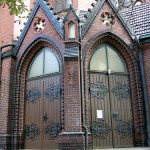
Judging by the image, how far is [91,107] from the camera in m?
9.25

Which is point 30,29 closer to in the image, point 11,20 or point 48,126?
point 11,20

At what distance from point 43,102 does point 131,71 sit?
3.65 m

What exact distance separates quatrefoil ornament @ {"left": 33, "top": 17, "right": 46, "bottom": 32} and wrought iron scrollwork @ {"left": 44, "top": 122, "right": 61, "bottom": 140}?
12.6ft

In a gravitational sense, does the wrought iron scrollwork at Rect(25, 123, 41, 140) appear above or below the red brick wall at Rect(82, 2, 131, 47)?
below

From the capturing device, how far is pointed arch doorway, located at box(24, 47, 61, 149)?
30.7 ft

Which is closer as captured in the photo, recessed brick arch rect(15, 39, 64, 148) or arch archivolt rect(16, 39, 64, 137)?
recessed brick arch rect(15, 39, 64, 148)

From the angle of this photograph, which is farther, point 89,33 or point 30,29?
point 30,29

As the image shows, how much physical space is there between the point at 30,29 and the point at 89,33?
8.44 ft

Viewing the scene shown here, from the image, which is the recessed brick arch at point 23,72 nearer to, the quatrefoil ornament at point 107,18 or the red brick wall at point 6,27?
the red brick wall at point 6,27

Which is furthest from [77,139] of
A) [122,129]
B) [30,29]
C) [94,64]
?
[30,29]

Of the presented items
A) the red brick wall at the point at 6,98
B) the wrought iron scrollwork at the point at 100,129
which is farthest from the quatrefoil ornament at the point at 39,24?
the wrought iron scrollwork at the point at 100,129

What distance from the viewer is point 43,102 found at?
983cm

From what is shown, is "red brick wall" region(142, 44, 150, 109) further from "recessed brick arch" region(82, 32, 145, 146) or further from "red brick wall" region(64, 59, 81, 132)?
"red brick wall" region(64, 59, 81, 132)

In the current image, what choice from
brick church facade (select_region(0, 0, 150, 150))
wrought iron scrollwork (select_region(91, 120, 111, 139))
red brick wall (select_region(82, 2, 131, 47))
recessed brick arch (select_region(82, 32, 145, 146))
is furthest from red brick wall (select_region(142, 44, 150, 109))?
wrought iron scrollwork (select_region(91, 120, 111, 139))
